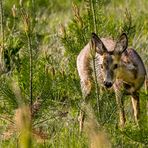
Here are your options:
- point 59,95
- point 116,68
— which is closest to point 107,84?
point 116,68

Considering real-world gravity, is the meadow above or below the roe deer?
below

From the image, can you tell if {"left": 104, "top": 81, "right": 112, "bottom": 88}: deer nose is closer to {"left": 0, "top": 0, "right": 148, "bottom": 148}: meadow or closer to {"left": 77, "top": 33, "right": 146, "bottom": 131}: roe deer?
{"left": 77, "top": 33, "right": 146, "bottom": 131}: roe deer

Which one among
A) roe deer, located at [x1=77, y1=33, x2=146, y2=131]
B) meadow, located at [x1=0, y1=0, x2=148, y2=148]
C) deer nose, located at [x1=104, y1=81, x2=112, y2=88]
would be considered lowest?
meadow, located at [x1=0, y1=0, x2=148, y2=148]

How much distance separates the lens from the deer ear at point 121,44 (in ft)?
18.3

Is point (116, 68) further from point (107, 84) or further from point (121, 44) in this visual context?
point (107, 84)

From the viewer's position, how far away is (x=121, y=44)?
600cm

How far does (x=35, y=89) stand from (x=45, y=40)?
15.2 ft

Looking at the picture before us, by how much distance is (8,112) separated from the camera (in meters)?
4.18

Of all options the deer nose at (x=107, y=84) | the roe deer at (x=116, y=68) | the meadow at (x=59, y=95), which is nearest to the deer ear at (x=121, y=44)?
the roe deer at (x=116, y=68)

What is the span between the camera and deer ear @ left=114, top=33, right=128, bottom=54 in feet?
18.3

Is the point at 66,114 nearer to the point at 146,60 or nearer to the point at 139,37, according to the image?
the point at 146,60

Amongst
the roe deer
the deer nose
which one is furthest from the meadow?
the deer nose

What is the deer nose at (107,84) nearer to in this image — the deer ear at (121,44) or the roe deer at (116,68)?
the roe deer at (116,68)

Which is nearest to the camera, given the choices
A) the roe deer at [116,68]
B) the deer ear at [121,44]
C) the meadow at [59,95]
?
the meadow at [59,95]
